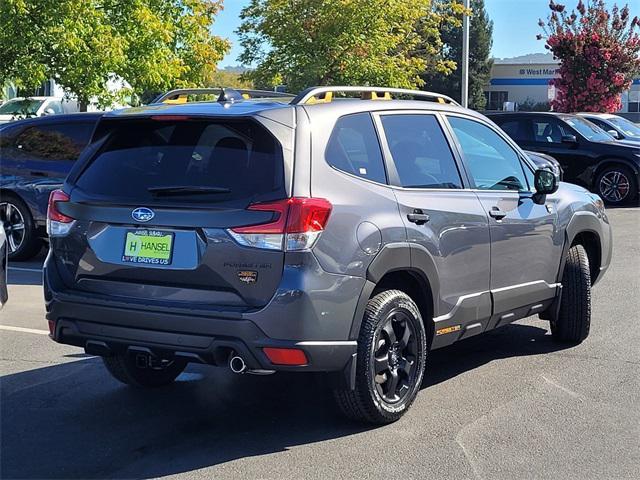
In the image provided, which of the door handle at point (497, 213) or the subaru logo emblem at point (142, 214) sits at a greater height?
the subaru logo emblem at point (142, 214)

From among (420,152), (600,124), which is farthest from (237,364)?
(600,124)

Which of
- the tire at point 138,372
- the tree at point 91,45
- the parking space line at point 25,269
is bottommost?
the parking space line at point 25,269

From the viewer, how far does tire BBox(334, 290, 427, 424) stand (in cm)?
457

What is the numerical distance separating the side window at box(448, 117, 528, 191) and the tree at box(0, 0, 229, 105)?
8378mm

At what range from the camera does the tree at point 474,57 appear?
196 ft

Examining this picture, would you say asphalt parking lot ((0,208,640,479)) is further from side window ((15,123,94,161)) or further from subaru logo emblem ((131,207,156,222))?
side window ((15,123,94,161))

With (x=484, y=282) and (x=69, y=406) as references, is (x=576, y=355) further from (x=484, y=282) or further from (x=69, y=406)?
(x=69, y=406)

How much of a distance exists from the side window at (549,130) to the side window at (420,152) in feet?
39.7

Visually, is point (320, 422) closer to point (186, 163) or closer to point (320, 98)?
point (186, 163)

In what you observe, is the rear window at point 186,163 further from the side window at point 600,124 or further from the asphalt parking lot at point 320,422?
the side window at point 600,124

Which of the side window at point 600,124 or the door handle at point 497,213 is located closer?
the door handle at point 497,213

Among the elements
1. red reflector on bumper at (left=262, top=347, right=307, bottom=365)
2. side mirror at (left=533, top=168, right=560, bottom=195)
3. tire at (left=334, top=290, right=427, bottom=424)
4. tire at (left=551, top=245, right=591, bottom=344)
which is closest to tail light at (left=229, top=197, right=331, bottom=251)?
red reflector on bumper at (left=262, top=347, right=307, bottom=365)

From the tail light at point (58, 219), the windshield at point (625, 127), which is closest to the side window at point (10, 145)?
the tail light at point (58, 219)

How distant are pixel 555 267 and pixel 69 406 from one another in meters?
3.48
